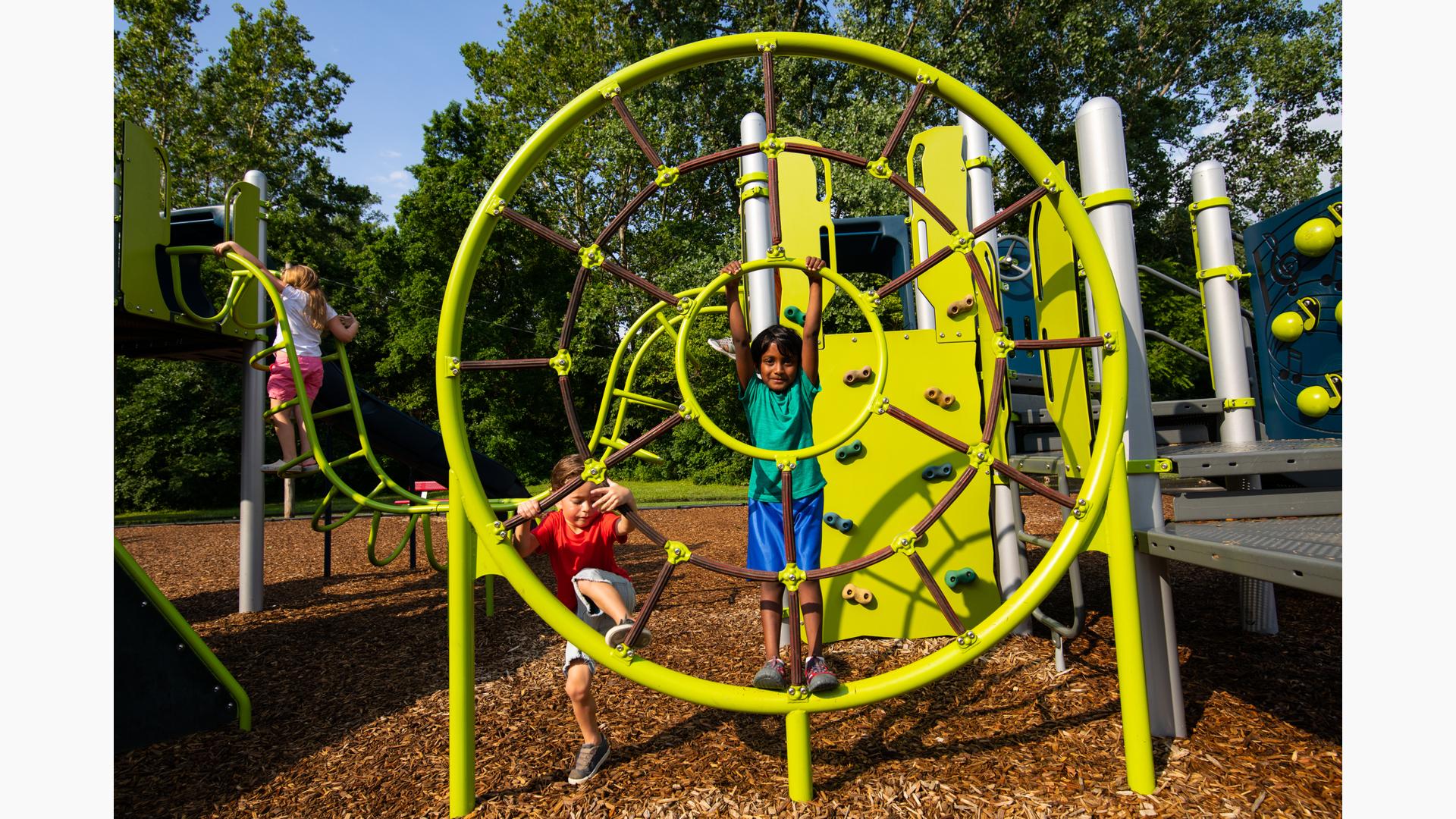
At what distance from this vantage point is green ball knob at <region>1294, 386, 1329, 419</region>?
3238 millimetres

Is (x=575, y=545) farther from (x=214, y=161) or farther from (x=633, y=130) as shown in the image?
(x=214, y=161)

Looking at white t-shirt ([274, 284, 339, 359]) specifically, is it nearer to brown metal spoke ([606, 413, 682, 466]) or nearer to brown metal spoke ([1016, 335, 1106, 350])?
brown metal spoke ([606, 413, 682, 466])

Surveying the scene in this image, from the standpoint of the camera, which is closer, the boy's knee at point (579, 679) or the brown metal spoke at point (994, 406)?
the brown metal spoke at point (994, 406)

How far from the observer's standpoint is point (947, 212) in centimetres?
335

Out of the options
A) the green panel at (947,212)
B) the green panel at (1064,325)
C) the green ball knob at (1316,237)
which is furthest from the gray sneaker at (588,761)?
the green ball knob at (1316,237)

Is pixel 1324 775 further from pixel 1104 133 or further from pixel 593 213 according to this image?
pixel 593 213

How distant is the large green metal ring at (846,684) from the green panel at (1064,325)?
1.51ft

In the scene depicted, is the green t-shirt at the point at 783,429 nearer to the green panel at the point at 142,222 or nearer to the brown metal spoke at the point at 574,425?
the brown metal spoke at the point at 574,425

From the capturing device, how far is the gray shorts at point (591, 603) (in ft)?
7.22

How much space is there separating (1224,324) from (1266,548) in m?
2.06

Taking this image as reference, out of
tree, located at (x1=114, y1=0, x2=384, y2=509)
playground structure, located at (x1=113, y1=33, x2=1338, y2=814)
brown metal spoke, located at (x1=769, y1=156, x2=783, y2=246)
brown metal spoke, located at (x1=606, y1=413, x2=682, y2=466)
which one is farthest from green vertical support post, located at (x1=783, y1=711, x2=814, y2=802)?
tree, located at (x1=114, y1=0, x2=384, y2=509)

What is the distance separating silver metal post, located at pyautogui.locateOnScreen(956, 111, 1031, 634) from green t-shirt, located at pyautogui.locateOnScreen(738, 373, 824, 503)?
1.20m

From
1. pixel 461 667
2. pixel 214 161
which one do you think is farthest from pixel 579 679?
pixel 214 161

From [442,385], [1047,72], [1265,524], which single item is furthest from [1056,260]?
[1047,72]
